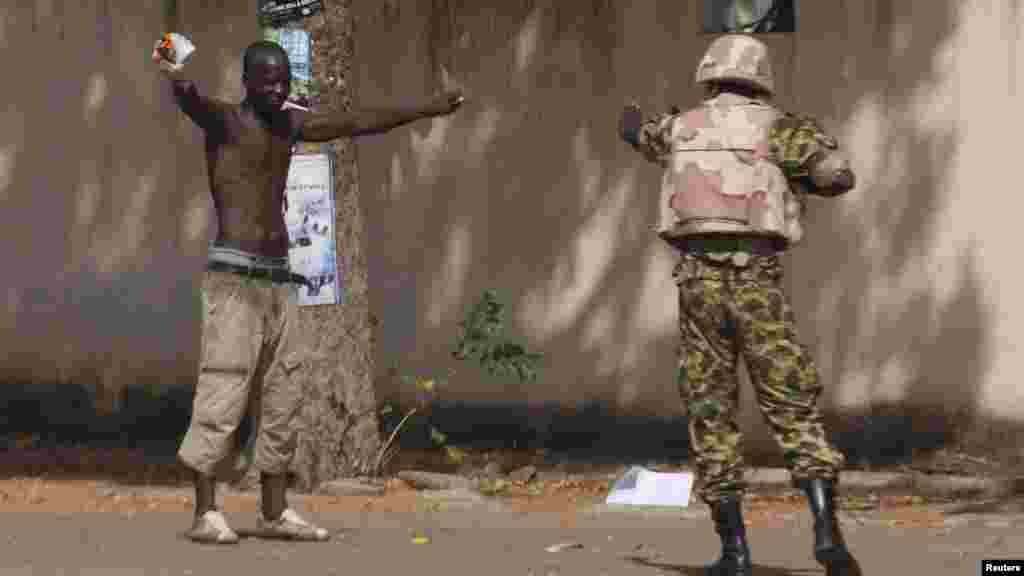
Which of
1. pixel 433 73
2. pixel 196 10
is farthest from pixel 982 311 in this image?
pixel 196 10

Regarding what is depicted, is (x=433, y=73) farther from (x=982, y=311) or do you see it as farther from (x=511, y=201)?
(x=982, y=311)

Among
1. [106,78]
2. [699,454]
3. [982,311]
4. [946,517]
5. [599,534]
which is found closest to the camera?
[699,454]

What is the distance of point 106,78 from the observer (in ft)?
35.7

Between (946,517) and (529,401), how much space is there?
2.23m

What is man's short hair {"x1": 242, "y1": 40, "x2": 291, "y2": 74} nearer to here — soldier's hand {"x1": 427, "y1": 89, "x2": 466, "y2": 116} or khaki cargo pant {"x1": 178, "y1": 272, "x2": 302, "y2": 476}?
soldier's hand {"x1": 427, "y1": 89, "x2": 466, "y2": 116}

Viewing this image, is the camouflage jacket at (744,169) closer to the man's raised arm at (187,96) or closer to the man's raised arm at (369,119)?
the man's raised arm at (369,119)

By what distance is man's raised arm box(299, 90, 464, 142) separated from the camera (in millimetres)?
7886

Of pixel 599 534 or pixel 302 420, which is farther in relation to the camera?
pixel 302 420

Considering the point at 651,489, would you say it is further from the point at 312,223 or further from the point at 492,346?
the point at 312,223

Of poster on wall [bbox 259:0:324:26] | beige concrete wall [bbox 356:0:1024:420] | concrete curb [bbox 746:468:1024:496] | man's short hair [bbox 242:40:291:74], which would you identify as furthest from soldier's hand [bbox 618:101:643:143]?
concrete curb [bbox 746:468:1024:496]

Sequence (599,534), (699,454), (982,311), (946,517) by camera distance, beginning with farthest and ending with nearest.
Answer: (982,311)
(946,517)
(599,534)
(699,454)

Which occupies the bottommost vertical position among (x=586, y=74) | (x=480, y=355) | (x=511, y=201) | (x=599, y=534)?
(x=599, y=534)

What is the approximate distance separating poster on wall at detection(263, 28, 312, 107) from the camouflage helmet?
100 inches

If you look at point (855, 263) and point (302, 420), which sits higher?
point (855, 263)
